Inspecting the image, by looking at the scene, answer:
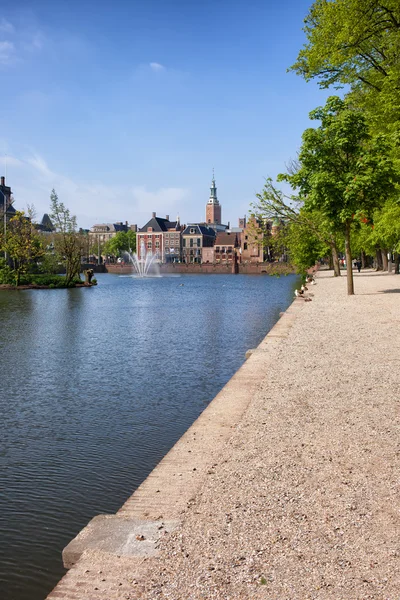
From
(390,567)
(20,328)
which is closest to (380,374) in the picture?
(390,567)

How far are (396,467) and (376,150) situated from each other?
84.3 ft

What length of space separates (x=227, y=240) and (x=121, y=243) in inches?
1333

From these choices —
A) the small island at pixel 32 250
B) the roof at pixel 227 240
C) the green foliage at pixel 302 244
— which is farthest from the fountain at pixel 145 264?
the green foliage at pixel 302 244

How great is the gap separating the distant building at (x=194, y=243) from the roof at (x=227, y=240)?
5.14 metres

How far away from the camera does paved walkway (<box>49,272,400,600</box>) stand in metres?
4.13

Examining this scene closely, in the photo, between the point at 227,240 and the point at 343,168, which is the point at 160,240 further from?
the point at 343,168

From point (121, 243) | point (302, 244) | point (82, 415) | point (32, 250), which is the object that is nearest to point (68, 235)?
point (32, 250)

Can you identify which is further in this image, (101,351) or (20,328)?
(20,328)

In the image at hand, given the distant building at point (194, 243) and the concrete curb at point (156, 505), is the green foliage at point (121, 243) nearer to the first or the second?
the distant building at point (194, 243)

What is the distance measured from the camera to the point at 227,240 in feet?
555

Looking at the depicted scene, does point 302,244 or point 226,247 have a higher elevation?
point 226,247

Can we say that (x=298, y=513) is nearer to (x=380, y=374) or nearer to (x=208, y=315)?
(x=380, y=374)

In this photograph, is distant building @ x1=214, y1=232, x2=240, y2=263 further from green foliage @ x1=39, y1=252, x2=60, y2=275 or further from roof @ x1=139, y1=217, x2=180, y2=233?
green foliage @ x1=39, y1=252, x2=60, y2=275

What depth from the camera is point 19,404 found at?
40.5 ft
